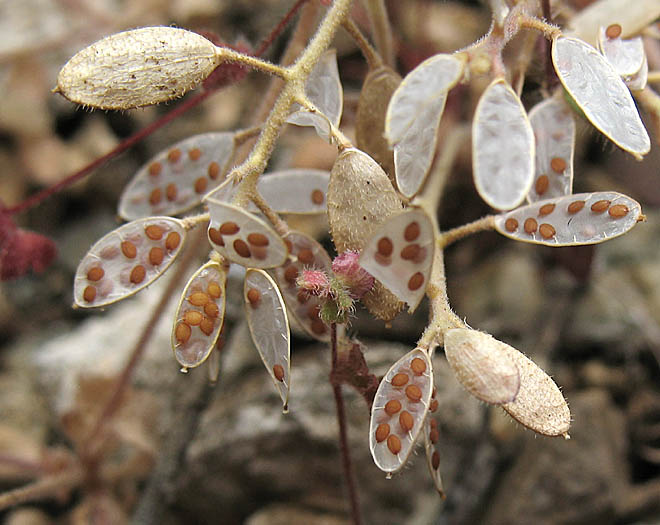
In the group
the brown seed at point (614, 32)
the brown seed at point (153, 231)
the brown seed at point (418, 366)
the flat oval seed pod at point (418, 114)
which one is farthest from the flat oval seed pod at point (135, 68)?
the brown seed at point (614, 32)

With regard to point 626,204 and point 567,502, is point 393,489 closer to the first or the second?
point 567,502

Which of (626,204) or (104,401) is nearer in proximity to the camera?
(626,204)

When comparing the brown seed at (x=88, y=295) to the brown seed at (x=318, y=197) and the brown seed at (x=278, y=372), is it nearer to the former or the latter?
the brown seed at (x=278, y=372)

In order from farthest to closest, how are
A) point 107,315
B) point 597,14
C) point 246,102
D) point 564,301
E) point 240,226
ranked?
point 246,102
point 107,315
point 564,301
point 597,14
point 240,226

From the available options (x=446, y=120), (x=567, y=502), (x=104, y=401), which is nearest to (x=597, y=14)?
(x=446, y=120)

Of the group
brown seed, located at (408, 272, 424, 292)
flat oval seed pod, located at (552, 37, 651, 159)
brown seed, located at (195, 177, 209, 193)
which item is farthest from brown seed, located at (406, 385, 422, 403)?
brown seed, located at (195, 177, 209, 193)
